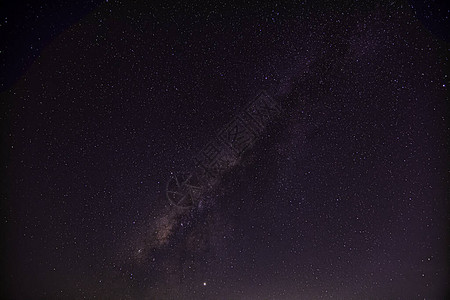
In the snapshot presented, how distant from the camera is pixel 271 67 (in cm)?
123

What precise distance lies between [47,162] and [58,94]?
1.00 feet

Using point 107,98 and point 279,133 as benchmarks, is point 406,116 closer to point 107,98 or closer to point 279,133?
point 279,133

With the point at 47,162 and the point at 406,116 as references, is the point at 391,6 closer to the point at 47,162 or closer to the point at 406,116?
the point at 406,116

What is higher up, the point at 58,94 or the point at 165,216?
the point at 58,94

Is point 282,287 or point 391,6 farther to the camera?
point 282,287

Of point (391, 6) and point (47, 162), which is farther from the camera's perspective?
point (47, 162)

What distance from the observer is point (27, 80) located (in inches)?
49.6

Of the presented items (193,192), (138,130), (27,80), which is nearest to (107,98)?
(138,130)

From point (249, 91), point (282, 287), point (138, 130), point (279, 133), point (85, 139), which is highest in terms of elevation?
point (85, 139)

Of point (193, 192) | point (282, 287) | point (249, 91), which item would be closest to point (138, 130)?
point (193, 192)

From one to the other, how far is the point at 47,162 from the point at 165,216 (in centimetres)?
58

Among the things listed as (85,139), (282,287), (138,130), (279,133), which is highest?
(85,139)

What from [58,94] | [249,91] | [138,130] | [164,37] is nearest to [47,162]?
[58,94]

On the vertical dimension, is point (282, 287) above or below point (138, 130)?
below
